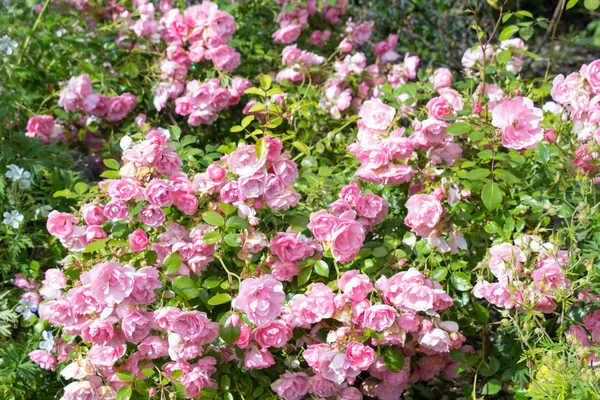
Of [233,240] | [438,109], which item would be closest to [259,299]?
[233,240]

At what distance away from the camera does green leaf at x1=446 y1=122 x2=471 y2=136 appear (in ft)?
6.96

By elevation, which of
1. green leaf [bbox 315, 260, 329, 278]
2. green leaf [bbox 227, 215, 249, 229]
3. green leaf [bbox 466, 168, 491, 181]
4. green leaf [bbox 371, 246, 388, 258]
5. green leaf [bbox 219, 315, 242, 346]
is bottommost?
green leaf [bbox 371, 246, 388, 258]

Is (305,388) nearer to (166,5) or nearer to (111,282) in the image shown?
(111,282)

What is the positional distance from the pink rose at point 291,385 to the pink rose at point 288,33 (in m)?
1.76

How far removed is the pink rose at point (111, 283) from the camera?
6.13 feet

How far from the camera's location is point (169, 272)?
204cm

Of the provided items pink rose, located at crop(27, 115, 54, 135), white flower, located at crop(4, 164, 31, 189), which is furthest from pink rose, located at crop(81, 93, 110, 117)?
white flower, located at crop(4, 164, 31, 189)

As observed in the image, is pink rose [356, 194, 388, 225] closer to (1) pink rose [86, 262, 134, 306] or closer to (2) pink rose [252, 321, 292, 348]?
(2) pink rose [252, 321, 292, 348]

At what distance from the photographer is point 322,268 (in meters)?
2.06

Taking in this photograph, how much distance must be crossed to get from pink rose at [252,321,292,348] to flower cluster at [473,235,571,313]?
508mm

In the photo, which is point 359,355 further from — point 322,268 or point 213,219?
point 213,219

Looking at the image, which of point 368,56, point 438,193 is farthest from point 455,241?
point 368,56

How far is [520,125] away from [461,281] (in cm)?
44

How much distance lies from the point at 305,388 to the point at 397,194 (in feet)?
2.14
